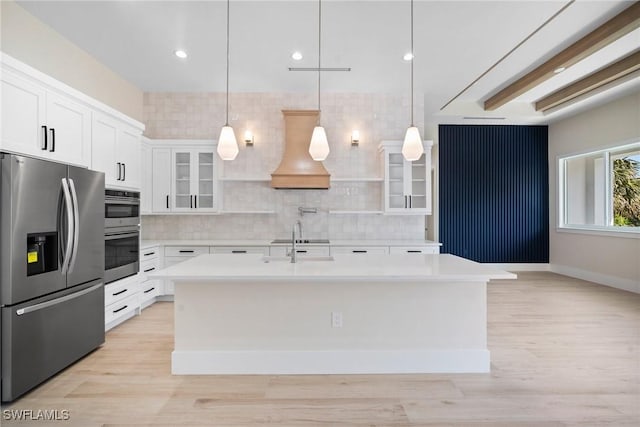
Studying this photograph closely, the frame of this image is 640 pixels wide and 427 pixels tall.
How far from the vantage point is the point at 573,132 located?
622 cm

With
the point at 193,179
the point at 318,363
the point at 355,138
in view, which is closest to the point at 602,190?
the point at 355,138

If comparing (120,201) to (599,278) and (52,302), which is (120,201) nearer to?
(52,302)

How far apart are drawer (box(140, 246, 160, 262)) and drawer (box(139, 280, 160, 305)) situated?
302 mm

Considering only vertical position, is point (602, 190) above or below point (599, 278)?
above

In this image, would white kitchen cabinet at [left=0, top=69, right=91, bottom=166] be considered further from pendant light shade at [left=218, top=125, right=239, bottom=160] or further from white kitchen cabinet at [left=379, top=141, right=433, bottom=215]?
white kitchen cabinet at [left=379, top=141, right=433, bottom=215]

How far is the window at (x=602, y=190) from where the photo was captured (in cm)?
535

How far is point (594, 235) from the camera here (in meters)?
5.77

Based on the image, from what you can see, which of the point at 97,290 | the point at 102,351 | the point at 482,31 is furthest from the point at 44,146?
the point at 482,31

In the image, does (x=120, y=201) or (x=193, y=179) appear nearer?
(x=120, y=201)

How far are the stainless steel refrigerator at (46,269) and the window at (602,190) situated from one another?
6.87 m

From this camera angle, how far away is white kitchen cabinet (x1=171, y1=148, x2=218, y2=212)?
193 inches

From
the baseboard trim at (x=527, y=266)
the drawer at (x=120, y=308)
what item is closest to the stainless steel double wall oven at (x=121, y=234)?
the drawer at (x=120, y=308)

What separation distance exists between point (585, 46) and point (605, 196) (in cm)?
328

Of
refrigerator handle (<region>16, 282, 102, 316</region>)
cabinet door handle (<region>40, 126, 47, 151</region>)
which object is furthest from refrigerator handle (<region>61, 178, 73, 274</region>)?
cabinet door handle (<region>40, 126, 47, 151</region>)
